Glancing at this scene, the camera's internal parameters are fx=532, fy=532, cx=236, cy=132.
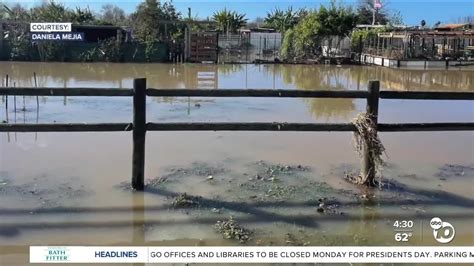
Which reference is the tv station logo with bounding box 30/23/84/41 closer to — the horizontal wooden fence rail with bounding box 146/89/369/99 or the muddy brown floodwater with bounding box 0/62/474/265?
the muddy brown floodwater with bounding box 0/62/474/265

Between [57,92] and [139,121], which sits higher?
[57,92]

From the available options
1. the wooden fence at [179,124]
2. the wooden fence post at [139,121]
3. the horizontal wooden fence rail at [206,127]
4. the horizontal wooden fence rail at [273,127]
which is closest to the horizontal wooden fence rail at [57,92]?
the wooden fence at [179,124]

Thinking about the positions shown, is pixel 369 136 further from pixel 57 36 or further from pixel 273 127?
pixel 57 36

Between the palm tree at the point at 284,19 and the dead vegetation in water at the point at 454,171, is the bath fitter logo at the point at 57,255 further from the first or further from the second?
the palm tree at the point at 284,19

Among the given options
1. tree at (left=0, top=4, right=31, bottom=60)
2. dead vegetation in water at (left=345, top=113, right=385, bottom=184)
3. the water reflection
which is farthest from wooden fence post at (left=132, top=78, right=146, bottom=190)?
tree at (left=0, top=4, right=31, bottom=60)

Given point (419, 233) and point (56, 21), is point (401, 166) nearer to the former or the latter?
point (419, 233)

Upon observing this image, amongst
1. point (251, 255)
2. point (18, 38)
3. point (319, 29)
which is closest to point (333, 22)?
point (319, 29)

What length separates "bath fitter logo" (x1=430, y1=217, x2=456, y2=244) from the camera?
4973mm

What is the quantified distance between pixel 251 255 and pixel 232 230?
2.89 feet

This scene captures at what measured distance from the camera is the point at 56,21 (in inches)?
1430

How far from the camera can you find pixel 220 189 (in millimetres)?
6391

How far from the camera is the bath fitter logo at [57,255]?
4.08 meters

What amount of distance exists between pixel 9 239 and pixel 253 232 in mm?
2199

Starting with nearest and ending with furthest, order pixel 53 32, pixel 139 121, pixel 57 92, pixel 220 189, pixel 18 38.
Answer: pixel 57 92 < pixel 139 121 < pixel 220 189 < pixel 18 38 < pixel 53 32
